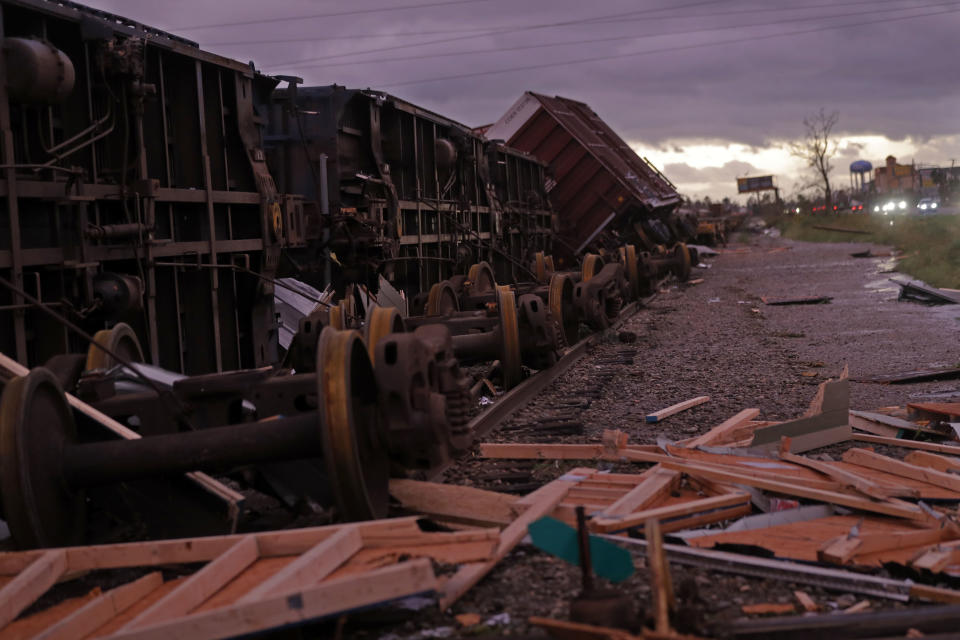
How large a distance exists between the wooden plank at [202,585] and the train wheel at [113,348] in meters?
1.94

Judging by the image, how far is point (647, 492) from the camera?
499 centimetres

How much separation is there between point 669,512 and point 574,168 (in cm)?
1935

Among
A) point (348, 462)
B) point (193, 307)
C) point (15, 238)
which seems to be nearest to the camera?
point (348, 462)

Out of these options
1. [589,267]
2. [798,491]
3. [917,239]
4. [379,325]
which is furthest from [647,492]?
[917,239]

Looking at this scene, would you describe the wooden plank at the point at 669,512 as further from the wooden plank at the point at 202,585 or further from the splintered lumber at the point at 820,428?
the wooden plank at the point at 202,585

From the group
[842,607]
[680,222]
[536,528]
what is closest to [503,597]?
[536,528]

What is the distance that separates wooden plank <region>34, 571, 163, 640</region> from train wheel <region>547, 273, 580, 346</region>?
304 inches

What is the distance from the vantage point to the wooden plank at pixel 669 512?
14.7 feet

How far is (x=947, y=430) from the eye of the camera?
675 cm

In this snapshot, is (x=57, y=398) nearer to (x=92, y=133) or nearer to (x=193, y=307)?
(x=92, y=133)

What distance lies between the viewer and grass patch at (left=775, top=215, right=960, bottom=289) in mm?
22109

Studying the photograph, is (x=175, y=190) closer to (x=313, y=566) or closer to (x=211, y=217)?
(x=211, y=217)

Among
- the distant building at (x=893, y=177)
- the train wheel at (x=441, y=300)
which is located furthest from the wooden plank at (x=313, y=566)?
the distant building at (x=893, y=177)

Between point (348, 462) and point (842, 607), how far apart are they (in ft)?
→ 6.59
